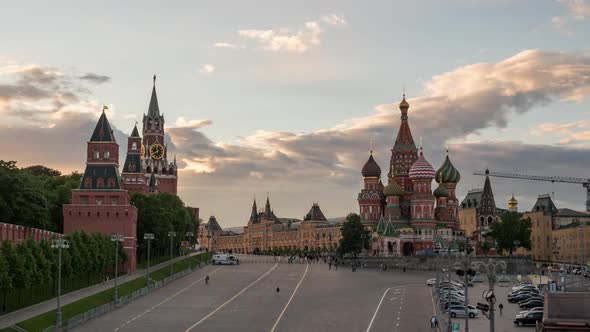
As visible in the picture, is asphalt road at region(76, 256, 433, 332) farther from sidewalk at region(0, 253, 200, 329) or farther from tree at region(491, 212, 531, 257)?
tree at region(491, 212, 531, 257)

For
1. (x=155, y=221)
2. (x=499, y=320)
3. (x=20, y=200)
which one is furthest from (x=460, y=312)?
(x=155, y=221)

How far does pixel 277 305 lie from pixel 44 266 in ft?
75.6

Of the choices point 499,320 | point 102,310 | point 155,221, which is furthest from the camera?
point 155,221

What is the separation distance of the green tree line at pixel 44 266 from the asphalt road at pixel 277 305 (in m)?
7.29

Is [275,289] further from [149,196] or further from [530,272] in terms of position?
[530,272]

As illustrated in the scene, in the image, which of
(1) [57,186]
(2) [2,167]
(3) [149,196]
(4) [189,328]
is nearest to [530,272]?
(3) [149,196]

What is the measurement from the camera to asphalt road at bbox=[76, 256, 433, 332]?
7844 cm

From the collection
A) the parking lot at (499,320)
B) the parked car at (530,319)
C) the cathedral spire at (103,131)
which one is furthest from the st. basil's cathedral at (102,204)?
the parked car at (530,319)

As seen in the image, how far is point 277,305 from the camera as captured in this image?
95062 millimetres

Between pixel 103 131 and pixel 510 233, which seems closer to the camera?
pixel 103 131

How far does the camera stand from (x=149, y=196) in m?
159

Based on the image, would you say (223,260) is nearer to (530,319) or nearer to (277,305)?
(277,305)

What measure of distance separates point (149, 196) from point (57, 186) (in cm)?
1502

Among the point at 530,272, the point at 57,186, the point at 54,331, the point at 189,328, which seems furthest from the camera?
the point at 530,272
